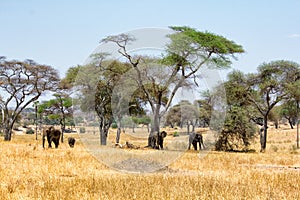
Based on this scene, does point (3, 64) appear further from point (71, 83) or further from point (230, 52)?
point (230, 52)

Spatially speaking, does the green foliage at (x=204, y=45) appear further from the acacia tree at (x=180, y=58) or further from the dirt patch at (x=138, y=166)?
the dirt patch at (x=138, y=166)

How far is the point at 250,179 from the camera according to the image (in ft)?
39.6

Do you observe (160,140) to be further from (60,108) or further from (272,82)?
(60,108)

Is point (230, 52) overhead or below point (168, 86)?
overhead

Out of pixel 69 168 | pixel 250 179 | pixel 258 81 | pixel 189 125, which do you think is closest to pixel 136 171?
pixel 69 168

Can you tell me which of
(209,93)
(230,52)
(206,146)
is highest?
(230,52)

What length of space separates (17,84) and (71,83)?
5502 mm

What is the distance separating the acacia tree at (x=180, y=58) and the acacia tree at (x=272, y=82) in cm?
521

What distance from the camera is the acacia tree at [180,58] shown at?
97.1 feet

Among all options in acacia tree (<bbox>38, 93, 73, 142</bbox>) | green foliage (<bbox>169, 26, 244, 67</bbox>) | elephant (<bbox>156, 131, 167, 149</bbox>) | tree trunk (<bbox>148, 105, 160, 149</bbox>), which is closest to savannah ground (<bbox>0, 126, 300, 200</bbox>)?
elephant (<bbox>156, 131, 167, 149</bbox>)

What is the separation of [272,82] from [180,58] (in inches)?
358

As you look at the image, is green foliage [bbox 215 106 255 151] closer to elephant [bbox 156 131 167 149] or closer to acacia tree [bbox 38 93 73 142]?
elephant [bbox 156 131 167 149]

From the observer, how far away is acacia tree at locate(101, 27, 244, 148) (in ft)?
97.1

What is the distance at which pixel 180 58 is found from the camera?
3105 centimetres
